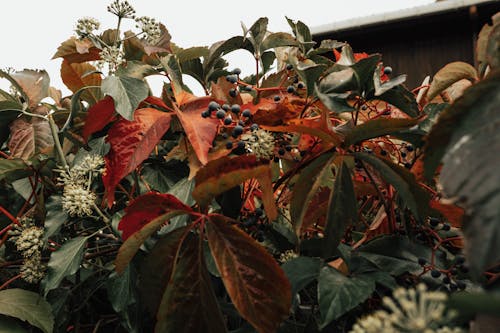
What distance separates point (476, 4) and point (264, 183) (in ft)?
21.2

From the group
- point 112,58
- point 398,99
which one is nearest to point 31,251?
point 112,58

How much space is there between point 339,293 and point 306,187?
14 cm

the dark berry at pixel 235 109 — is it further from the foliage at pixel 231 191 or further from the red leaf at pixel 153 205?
the red leaf at pixel 153 205

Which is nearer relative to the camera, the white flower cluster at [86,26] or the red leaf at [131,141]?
the red leaf at [131,141]

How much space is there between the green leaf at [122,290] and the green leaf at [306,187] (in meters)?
0.25

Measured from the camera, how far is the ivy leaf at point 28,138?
3.34 feet

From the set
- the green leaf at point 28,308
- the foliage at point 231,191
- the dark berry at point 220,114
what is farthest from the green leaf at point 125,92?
the green leaf at point 28,308

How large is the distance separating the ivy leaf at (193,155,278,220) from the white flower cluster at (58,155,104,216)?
0.71 feet

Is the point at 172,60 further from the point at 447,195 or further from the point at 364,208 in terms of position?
the point at 447,195

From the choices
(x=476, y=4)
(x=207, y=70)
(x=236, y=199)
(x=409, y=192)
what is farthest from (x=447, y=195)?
(x=476, y=4)

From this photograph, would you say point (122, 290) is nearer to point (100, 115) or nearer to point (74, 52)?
point (100, 115)

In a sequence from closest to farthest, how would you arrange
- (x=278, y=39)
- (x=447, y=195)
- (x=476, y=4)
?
(x=447, y=195) < (x=278, y=39) < (x=476, y=4)

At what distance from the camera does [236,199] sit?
0.77 m

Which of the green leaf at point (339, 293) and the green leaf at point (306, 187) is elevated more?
the green leaf at point (306, 187)
